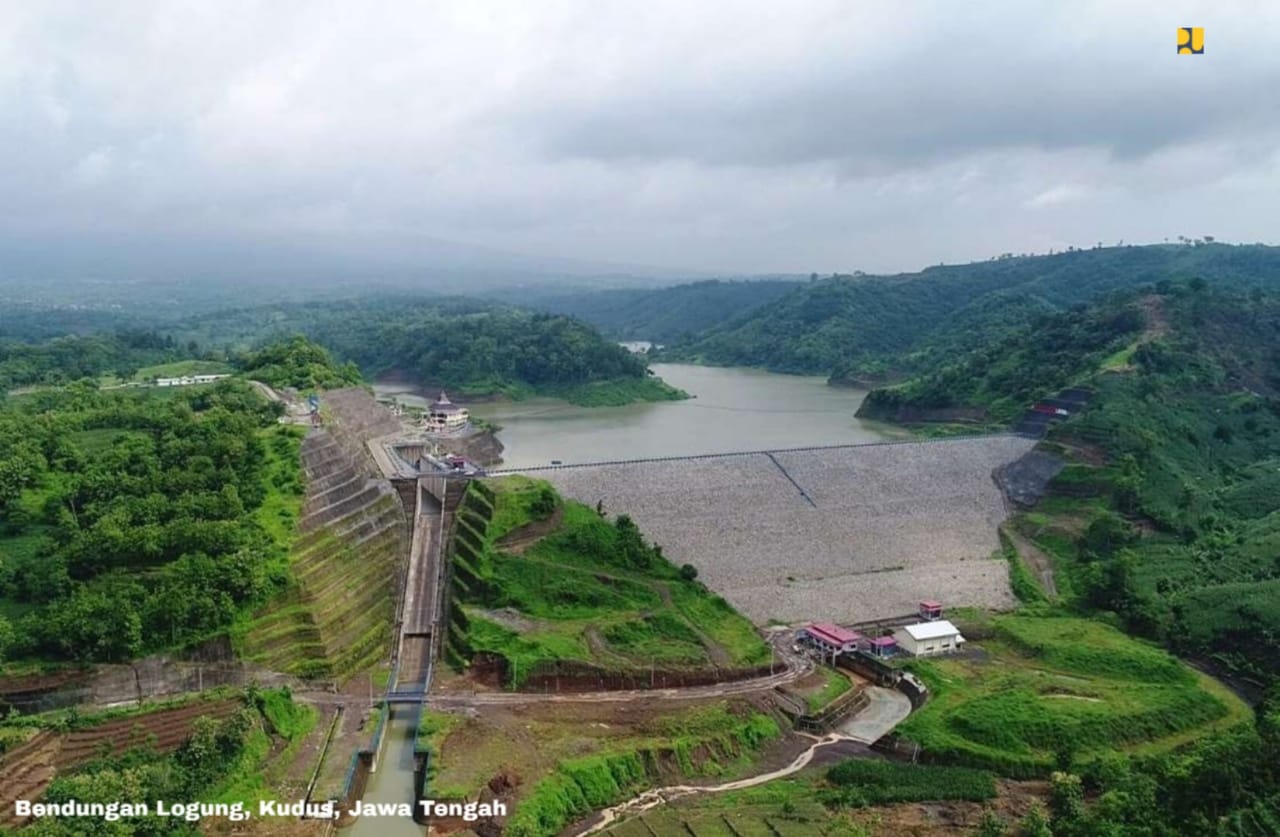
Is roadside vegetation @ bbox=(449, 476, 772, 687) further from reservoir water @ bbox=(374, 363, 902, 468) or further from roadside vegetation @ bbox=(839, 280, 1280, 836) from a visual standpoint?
reservoir water @ bbox=(374, 363, 902, 468)

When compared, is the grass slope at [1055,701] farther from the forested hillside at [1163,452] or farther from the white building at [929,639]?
the forested hillside at [1163,452]

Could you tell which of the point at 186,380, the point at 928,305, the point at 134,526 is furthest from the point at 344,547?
the point at 928,305

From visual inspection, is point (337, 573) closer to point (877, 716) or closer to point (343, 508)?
point (343, 508)

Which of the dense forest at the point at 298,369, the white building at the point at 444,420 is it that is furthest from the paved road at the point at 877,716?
the dense forest at the point at 298,369

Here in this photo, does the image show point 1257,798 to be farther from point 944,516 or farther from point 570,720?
point 944,516

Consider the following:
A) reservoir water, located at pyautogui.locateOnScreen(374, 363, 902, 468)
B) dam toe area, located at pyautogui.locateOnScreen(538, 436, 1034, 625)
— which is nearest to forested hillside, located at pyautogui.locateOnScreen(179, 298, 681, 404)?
reservoir water, located at pyautogui.locateOnScreen(374, 363, 902, 468)

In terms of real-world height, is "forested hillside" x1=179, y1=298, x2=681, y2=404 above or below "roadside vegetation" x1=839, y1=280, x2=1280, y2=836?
above

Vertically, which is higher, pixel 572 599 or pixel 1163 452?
pixel 1163 452
